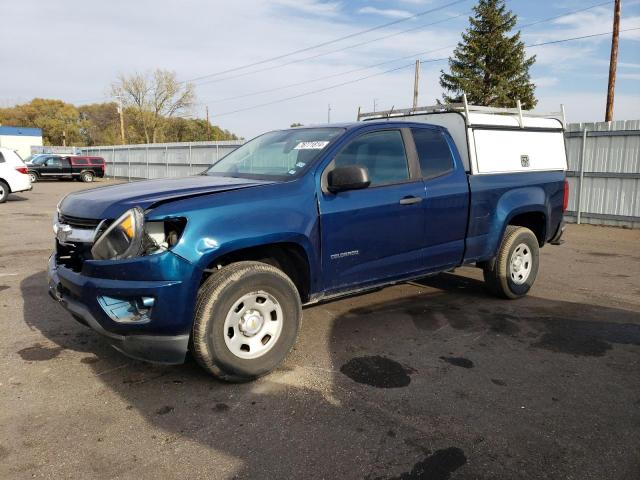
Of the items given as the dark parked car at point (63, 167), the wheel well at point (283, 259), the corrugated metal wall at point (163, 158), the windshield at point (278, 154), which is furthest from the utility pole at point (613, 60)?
the dark parked car at point (63, 167)

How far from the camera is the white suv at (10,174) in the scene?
633 inches

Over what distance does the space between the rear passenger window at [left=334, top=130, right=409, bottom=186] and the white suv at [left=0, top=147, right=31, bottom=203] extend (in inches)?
624

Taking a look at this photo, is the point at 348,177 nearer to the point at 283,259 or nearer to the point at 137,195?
the point at 283,259

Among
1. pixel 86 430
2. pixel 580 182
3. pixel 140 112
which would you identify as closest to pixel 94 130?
pixel 140 112

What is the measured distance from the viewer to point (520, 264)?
18.5 ft

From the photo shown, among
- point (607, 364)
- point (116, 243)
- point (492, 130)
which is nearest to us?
point (116, 243)

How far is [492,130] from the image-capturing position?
208 inches

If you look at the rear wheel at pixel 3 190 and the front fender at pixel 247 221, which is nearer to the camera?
the front fender at pixel 247 221

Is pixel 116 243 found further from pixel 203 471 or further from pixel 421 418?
pixel 421 418

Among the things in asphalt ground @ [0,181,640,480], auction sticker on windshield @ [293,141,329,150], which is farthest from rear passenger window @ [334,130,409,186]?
asphalt ground @ [0,181,640,480]

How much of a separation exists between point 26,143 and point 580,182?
199ft

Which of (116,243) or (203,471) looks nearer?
(203,471)

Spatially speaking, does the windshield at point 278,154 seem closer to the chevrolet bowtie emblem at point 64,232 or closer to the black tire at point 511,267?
the chevrolet bowtie emblem at point 64,232

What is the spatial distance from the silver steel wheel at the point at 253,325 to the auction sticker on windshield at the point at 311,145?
1.30 m
